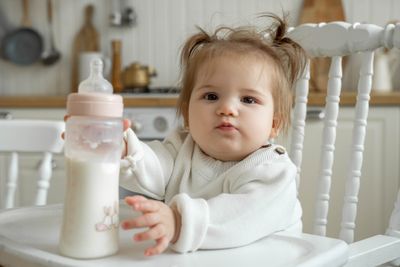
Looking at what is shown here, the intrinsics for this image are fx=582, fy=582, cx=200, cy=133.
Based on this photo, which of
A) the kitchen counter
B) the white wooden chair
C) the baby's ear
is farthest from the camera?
the kitchen counter

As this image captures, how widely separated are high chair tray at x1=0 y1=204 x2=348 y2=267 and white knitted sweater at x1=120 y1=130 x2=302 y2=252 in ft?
0.06

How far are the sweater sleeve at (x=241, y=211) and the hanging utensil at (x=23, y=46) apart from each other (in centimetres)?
236

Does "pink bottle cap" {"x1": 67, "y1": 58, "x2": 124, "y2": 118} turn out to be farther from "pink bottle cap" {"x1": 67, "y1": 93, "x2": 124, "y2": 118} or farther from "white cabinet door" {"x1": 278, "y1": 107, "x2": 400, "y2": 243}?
"white cabinet door" {"x1": 278, "y1": 107, "x2": 400, "y2": 243}

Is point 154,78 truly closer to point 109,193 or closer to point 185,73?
point 185,73

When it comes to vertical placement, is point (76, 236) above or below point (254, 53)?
below

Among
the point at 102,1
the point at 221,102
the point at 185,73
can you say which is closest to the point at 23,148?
the point at 185,73

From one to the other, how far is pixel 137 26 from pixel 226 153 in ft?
7.05

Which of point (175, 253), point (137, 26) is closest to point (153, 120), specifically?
point (137, 26)

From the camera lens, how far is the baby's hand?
630 millimetres

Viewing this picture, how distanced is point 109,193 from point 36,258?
11 centimetres

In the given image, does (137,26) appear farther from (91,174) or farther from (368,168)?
(91,174)

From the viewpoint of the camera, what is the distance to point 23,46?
9.73 feet

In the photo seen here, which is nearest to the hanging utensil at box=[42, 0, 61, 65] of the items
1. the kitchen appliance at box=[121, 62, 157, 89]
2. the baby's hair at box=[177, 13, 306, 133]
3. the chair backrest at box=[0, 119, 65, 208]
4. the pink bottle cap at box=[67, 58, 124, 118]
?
the kitchen appliance at box=[121, 62, 157, 89]

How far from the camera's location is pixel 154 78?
9.33ft
